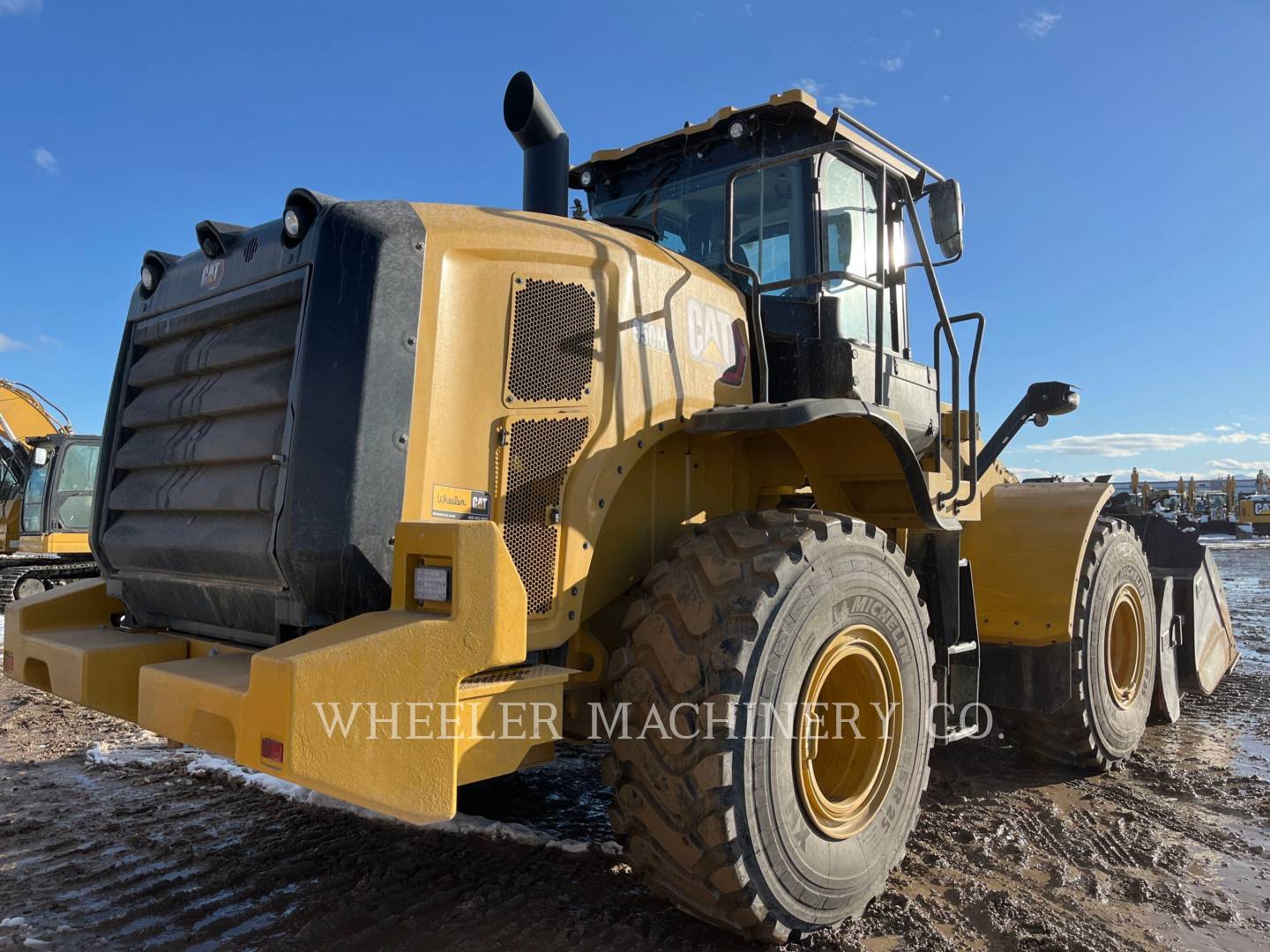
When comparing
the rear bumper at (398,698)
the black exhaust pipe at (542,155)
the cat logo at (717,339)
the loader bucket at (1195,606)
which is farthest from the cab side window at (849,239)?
the loader bucket at (1195,606)

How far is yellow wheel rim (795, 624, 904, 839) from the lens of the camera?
3.29m

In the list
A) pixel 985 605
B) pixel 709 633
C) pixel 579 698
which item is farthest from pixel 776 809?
pixel 985 605

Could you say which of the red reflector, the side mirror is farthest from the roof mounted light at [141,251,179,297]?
the side mirror

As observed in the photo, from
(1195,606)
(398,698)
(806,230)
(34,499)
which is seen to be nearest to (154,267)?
(398,698)

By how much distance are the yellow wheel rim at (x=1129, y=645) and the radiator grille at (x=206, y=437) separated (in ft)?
16.3

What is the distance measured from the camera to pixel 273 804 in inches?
170

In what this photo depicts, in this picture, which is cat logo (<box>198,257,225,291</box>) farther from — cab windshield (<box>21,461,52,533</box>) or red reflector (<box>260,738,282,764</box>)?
cab windshield (<box>21,461,52,533</box>)

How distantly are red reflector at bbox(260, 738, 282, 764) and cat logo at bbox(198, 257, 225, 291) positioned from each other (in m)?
1.75

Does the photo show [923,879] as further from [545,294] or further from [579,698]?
[545,294]

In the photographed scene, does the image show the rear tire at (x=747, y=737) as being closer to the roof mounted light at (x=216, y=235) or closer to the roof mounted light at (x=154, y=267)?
the roof mounted light at (x=216, y=235)

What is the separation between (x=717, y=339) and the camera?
11.9 feet

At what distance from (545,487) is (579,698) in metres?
0.80

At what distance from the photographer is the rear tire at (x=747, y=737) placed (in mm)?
2701

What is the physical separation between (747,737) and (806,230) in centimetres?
230
